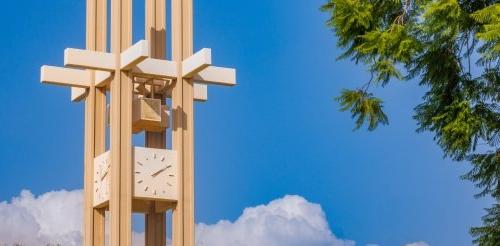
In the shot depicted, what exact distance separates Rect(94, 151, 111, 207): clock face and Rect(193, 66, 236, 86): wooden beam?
1.33m

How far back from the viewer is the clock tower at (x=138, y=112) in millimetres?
11820

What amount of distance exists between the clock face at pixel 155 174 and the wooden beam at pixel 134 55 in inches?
33.4

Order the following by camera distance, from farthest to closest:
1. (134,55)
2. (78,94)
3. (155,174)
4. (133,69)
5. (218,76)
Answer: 1. (78,94)
2. (218,76)
3. (133,69)
4. (155,174)
5. (134,55)

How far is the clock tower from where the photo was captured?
1182 centimetres

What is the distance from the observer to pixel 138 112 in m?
12.1

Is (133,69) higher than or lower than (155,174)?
higher

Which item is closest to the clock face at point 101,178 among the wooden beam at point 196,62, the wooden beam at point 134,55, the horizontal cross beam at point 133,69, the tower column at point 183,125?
the tower column at point 183,125

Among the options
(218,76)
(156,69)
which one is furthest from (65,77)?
(218,76)

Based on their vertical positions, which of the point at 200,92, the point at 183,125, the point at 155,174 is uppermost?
the point at 200,92

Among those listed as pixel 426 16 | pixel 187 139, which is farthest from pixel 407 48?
pixel 187 139

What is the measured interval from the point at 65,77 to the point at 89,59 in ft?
2.29

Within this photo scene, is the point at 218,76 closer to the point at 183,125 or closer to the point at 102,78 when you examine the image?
the point at 183,125

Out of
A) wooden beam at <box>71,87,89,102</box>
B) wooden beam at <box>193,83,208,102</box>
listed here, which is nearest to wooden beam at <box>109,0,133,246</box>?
wooden beam at <box>71,87,89,102</box>

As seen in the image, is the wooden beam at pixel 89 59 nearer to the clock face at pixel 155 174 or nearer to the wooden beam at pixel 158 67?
the wooden beam at pixel 158 67
